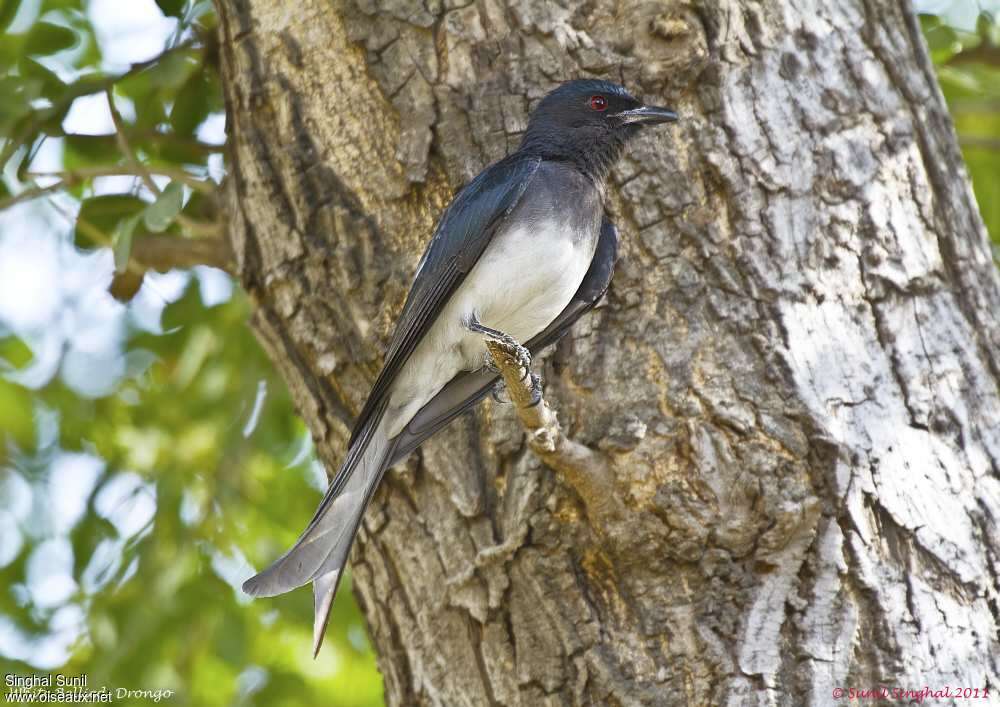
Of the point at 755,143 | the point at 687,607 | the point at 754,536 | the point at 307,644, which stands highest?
the point at 755,143

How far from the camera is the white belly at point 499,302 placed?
3.35 metres

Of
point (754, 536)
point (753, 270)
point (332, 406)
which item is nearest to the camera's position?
point (754, 536)

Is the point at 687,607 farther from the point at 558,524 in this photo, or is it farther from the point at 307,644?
the point at 307,644

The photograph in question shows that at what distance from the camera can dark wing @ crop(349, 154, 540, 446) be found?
326 centimetres

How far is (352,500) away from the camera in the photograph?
3.29m

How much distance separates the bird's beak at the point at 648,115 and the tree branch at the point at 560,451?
992 mm

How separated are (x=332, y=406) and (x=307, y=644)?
6.26ft

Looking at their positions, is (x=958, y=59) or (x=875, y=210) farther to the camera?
(x=958, y=59)

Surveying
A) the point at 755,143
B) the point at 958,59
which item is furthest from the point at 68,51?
the point at 958,59

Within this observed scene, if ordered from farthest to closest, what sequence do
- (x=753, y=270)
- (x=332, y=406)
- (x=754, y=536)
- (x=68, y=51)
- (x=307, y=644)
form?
(x=307, y=644) < (x=68, y=51) < (x=332, y=406) < (x=753, y=270) < (x=754, y=536)

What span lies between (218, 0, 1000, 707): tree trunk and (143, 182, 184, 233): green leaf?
25 cm

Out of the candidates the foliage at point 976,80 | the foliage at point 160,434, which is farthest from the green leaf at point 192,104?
the foliage at point 976,80

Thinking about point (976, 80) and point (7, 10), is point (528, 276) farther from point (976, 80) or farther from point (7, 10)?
point (976, 80)

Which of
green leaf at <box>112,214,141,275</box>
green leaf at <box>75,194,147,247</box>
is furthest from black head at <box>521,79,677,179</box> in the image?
green leaf at <box>75,194,147,247</box>
